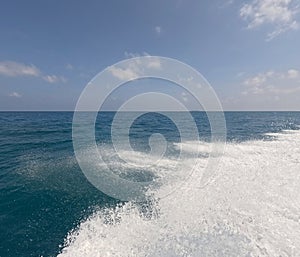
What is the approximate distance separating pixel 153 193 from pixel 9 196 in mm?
6121

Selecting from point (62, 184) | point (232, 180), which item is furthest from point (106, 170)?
point (232, 180)

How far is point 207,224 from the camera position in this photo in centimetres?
643

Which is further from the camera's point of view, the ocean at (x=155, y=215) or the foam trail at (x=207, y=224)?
the ocean at (x=155, y=215)

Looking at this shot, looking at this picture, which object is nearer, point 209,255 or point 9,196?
point 209,255

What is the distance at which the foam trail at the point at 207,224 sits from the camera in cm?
538

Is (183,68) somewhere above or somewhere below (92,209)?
above

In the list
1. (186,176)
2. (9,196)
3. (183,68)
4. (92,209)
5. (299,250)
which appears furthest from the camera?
(186,176)

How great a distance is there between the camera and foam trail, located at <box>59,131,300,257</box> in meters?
5.38

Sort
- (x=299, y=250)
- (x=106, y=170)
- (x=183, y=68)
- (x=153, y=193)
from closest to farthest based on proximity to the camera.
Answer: (x=299, y=250) < (x=153, y=193) < (x=183, y=68) < (x=106, y=170)

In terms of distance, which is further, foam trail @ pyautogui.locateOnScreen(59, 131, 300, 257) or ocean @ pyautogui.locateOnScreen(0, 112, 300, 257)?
ocean @ pyautogui.locateOnScreen(0, 112, 300, 257)

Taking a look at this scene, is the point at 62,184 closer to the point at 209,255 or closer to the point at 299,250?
the point at 209,255

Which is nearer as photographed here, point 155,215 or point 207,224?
point 207,224

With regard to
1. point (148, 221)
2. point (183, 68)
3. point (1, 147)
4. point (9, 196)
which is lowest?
point (148, 221)

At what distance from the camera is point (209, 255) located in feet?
16.7
